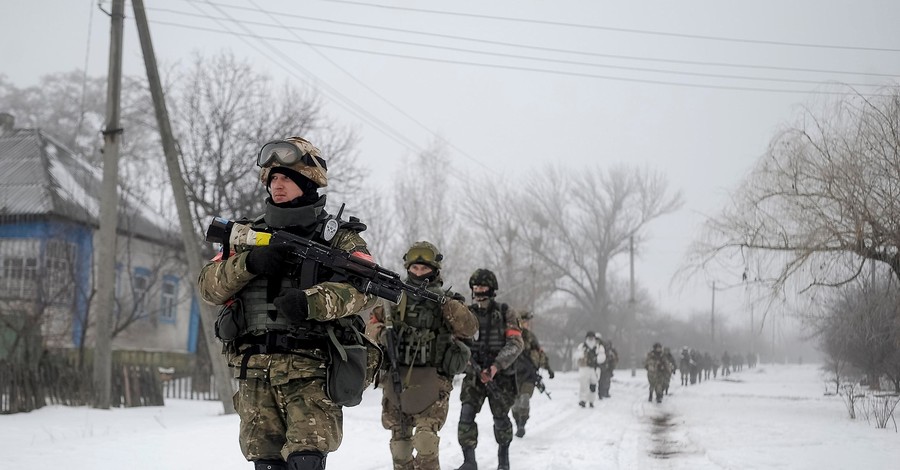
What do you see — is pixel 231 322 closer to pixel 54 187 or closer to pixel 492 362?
pixel 492 362

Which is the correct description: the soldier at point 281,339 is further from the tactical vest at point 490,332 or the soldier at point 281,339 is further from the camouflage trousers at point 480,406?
the tactical vest at point 490,332

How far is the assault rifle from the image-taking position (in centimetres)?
354

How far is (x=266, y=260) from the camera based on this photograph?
3355mm

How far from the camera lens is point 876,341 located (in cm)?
1480

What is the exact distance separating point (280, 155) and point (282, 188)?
0.17 meters

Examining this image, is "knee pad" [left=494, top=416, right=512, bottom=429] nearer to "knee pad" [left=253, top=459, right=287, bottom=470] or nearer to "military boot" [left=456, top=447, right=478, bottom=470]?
"military boot" [left=456, top=447, right=478, bottom=470]

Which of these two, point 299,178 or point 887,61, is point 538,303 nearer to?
point 887,61

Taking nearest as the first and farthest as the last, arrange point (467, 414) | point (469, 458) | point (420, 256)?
1. point (420, 256)
2. point (469, 458)
3. point (467, 414)

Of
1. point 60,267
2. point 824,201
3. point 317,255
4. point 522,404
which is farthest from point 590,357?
point 317,255

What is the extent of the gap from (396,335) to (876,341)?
12795mm

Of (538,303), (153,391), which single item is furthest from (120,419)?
(538,303)

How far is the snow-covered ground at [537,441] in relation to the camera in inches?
289

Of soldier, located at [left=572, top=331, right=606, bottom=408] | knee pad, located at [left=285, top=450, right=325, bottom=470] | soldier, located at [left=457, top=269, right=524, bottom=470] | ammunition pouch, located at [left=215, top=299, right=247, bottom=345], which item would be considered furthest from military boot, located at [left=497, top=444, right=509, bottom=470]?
soldier, located at [left=572, top=331, right=606, bottom=408]

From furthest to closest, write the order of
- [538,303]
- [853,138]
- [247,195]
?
[538,303], [247,195], [853,138]
